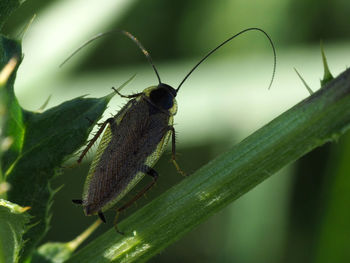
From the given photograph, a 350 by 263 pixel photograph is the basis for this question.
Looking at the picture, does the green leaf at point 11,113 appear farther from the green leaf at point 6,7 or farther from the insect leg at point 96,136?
the insect leg at point 96,136

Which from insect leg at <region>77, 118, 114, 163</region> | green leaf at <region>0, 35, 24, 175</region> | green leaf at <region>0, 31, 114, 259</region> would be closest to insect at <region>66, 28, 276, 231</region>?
insect leg at <region>77, 118, 114, 163</region>

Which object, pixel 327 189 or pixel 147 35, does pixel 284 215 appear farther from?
pixel 147 35

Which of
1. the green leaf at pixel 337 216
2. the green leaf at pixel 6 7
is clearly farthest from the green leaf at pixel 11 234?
the green leaf at pixel 337 216

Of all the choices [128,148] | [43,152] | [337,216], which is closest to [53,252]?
[43,152]

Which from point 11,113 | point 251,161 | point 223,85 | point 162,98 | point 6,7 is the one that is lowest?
point 223,85

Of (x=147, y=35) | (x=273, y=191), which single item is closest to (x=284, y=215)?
(x=273, y=191)

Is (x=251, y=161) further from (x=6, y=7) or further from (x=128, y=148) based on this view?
(x=128, y=148)

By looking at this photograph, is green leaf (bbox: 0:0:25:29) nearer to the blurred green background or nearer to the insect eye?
the insect eye
